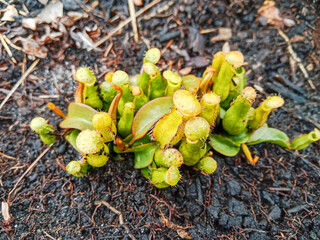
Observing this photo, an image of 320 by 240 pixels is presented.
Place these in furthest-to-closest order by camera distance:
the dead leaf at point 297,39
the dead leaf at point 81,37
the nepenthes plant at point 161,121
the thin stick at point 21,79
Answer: the dead leaf at point 297,39 < the dead leaf at point 81,37 < the thin stick at point 21,79 < the nepenthes plant at point 161,121

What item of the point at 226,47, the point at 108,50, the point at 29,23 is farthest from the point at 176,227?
the point at 29,23

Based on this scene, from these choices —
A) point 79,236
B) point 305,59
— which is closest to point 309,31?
point 305,59

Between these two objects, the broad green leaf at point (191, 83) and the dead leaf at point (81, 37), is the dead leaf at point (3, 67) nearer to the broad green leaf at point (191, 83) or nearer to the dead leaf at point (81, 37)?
the dead leaf at point (81, 37)

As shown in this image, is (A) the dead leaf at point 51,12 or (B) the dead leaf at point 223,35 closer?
(A) the dead leaf at point 51,12

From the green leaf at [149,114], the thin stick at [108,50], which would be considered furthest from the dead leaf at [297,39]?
the thin stick at [108,50]

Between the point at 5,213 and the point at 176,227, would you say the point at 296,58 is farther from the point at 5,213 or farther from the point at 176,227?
the point at 5,213

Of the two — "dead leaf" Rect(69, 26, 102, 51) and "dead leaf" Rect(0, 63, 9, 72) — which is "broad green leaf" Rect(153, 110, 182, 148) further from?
"dead leaf" Rect(0, 63, 9, 72)

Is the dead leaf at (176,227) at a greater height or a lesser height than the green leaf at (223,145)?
lesser

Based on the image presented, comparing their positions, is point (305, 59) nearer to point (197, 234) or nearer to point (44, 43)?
point (197, 234)
